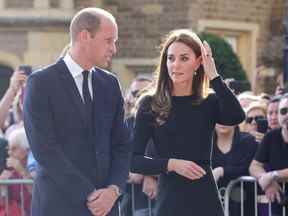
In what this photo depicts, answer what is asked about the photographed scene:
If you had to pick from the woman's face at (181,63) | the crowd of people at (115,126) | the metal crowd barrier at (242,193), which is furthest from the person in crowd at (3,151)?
the woman's face at (181,63)

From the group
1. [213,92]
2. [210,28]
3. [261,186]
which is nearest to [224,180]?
[261,186]

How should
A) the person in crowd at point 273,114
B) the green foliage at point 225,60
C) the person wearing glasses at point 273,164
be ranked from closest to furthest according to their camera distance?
1. the person wearing glasses at point 273,164
2. the person in crowd at point 273,114
3. the green foliage at point 225,60

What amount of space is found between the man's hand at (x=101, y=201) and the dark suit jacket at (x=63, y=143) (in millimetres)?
37

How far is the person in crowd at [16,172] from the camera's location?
8.08 m

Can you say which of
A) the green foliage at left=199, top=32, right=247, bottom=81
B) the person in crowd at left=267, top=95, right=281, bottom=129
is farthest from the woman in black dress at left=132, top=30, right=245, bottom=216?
the green foliage at left=199, top=32, right=247, bottom=81

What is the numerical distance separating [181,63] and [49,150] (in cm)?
112

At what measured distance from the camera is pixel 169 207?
19.2 ft

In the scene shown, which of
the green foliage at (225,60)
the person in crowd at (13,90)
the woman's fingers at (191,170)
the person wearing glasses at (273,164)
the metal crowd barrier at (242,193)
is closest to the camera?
the woman's fingers at (191,170)

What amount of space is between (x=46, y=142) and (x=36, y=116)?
6.2 inches

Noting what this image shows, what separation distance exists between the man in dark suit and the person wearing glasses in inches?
82.4

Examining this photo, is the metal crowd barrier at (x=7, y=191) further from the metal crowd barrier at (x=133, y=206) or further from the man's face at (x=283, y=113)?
the man's face at (x=283, y=113)

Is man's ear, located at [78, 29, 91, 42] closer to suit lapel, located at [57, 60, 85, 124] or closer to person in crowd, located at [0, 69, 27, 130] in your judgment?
suit lapel, located at [57, 60, 85, 124]

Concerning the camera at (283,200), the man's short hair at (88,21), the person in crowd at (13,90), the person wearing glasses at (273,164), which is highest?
the man's short hair at (88,21)

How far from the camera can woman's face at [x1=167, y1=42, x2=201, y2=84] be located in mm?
5977
